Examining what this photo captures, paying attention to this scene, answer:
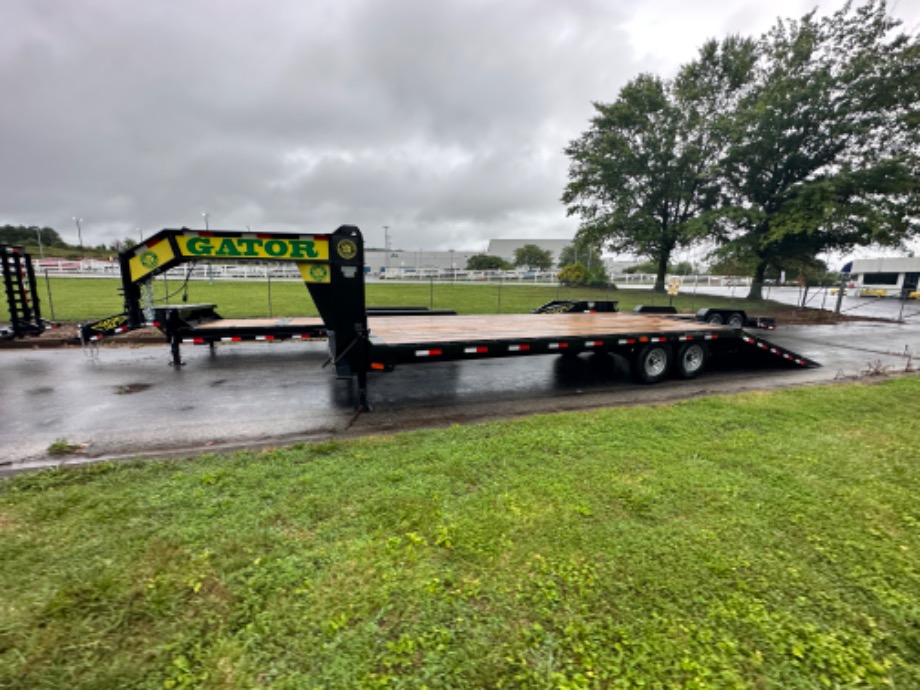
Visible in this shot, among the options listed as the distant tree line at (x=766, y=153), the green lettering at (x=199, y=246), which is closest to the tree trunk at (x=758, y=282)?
the distant tree line at (x=766, y=153)

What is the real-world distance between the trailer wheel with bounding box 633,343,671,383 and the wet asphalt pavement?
0.23 metres

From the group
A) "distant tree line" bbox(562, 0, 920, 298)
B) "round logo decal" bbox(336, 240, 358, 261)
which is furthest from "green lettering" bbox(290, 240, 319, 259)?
"distant tree line" bbox(562, 0, 920, 298)

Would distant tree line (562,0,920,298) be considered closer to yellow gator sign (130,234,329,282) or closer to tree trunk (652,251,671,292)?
tree trunk (652,251,671,292)

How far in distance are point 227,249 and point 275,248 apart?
67 centimetres

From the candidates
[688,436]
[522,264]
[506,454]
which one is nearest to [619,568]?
[506,454]

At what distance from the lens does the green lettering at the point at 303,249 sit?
564 cm

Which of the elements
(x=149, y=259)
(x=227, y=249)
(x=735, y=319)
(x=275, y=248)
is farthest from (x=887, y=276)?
(x=149, y=259)

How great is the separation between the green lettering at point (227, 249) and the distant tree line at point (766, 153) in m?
26.2

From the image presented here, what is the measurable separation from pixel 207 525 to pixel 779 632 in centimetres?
353

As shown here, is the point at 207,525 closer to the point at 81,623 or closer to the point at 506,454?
the point at 81,623

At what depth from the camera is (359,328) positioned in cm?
588

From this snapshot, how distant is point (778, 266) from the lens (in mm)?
27812

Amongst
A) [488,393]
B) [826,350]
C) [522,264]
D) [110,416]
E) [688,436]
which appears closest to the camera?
[688,436]

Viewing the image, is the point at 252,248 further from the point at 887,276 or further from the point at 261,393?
the point at 887,276
